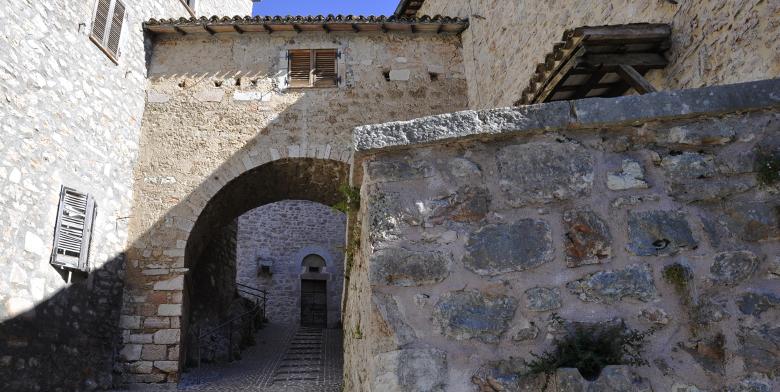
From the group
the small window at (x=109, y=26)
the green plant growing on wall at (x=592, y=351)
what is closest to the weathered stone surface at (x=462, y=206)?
the green plant growing on wall at (x=592, y=351)

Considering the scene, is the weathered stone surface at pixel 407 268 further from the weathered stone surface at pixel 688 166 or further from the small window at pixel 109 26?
the small window at pixel 109 26

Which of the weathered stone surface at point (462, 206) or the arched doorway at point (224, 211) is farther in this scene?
the arched doorway at point (224, 211)

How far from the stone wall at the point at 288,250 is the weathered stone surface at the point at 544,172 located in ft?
48.5

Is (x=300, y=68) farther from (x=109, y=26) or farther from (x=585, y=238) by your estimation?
(x=585, y=238)

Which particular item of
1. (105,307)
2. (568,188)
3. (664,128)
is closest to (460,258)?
(568,188)

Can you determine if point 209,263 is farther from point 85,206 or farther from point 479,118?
point 479,118

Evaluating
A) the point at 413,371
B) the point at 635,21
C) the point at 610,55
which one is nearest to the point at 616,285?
the point at 413,371

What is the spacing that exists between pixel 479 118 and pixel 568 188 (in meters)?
0.41

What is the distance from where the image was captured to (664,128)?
6.86ft

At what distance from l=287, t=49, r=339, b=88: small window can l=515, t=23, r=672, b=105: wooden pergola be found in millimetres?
4619

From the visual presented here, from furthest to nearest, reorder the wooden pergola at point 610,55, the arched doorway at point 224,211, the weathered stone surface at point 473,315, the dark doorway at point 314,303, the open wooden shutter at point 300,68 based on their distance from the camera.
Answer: the dark doorway at point 314,303
the open wooden shutter at point 300,68
the arched doorway at point 224,211
the wooden pergola at point 610,55
the weathered stone surface at point 473,315

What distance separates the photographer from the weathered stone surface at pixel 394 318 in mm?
1922

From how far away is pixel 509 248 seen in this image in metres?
2.00

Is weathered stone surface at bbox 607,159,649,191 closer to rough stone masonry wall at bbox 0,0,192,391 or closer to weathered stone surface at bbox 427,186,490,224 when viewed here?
weathered stone surface at bbox 427,186,490,224
